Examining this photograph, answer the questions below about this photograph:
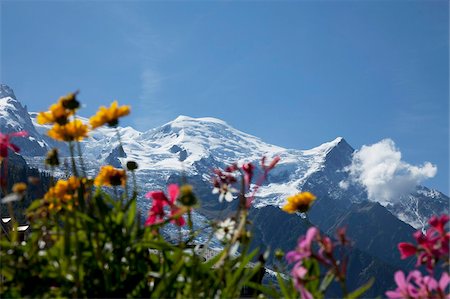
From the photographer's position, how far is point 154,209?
113 inches

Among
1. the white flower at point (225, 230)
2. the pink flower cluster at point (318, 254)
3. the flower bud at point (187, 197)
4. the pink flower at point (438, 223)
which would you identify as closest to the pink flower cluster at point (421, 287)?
the pink flower at point (438, 223)

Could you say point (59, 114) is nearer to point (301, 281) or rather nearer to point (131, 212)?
point (131, 212)

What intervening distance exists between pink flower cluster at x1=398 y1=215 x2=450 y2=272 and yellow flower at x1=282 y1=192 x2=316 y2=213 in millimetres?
521

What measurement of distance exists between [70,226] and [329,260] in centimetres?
95

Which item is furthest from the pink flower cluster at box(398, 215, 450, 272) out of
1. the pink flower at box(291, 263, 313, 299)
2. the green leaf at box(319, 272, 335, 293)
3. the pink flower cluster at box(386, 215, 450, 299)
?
the pink flower at box(291, 263, 313, 299)

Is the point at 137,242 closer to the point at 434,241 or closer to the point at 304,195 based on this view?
the point at 304,195

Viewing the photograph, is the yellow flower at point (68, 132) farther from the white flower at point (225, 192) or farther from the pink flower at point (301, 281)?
the pink flower at point (301, 281)

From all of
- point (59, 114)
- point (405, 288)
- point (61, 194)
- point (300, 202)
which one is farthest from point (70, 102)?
point (405, 288)

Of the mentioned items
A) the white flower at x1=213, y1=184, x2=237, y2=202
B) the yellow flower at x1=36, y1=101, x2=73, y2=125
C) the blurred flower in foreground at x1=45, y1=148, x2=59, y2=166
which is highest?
the yellow flower at x1=36, y1=101, x2=73, y2=125

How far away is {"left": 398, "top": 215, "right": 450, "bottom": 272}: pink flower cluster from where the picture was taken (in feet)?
7.29

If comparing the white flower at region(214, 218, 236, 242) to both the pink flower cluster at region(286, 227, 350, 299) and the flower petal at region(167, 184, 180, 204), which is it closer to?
A: the flower petal at region(167, 184, 180, 204)

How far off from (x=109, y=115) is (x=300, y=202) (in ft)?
3.32

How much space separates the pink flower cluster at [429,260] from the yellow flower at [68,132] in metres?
1.49

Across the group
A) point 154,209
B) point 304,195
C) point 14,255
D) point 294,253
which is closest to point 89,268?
point 14,255
